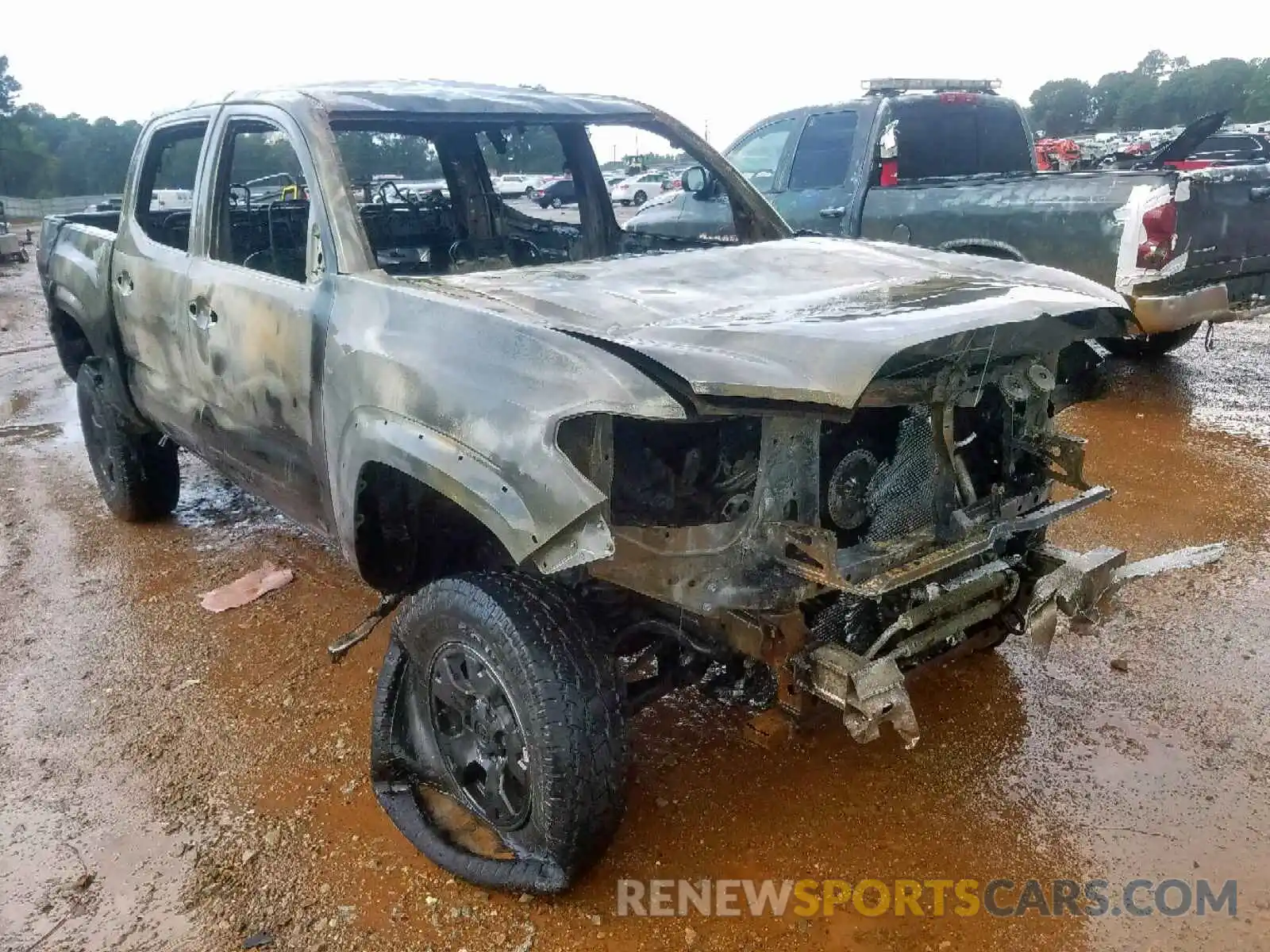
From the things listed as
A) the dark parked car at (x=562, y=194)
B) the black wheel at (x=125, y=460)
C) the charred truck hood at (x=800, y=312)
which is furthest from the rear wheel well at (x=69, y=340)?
the charred truck hood at (x=800, y=312)

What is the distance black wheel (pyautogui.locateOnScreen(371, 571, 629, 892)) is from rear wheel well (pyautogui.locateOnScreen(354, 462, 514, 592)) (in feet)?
0.95

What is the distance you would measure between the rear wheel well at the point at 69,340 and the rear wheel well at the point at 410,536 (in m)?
2.83

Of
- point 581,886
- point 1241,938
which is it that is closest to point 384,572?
point 581,886

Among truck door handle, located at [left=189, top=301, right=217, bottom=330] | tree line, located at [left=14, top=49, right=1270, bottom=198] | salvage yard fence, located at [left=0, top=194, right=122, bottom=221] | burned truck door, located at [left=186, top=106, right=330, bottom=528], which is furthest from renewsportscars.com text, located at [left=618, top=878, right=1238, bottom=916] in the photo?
salvage yard fence, located at [left=0, top=194, right=122, bottom=221]

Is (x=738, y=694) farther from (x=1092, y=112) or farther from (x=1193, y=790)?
(x=1092, y=112)

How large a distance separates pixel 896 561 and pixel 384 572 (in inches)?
57.8

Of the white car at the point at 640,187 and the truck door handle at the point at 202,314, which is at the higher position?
the truck door handle at the point at 202,314

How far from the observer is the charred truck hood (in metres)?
2.02

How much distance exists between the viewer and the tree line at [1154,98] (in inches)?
1578

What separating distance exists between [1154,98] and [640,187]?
1112 inches

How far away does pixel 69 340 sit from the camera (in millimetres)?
4922

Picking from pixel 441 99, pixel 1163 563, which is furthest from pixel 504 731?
pixel 441 99

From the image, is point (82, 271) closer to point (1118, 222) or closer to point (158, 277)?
point (158, 277)

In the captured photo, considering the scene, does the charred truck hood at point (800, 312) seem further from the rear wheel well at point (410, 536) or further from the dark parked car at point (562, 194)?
the dark parked car at point (562, 194)
